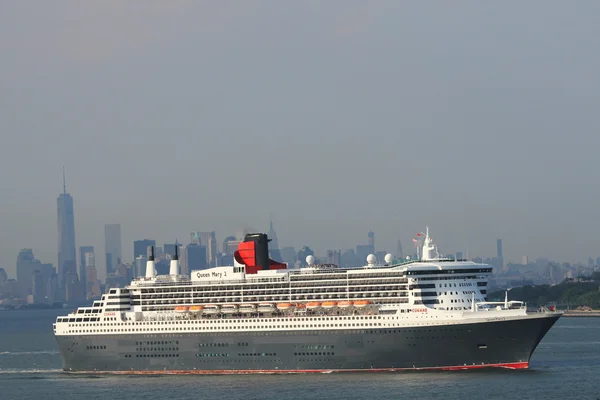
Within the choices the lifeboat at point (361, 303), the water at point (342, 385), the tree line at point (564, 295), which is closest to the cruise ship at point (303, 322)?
the lifeboat at point (361, 303)

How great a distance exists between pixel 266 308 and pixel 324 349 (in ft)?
15.6

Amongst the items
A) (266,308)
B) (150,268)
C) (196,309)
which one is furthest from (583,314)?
(196,309)

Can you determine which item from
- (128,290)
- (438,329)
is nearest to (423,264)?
(438,329)

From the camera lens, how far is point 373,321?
61094 millimetres

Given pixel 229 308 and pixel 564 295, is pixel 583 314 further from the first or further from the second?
pixel 229 308

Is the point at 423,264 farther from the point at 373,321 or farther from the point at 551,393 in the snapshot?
the point at 551,393

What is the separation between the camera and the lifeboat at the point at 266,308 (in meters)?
64.7

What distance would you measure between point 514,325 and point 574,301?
107989 mm

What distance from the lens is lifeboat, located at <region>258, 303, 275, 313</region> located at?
6469 centimetres

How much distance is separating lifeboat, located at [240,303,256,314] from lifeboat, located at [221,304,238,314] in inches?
16.5

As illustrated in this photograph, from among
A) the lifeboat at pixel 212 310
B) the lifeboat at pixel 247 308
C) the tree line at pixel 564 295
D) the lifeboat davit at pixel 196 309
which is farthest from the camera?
the tree line at pixel 564 295

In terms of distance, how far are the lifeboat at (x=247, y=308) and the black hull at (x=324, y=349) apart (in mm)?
1599

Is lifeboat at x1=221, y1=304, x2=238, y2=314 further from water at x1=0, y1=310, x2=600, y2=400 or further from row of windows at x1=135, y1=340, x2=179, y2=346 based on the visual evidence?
water at x1=0, y1=310, x2=600, y2=400

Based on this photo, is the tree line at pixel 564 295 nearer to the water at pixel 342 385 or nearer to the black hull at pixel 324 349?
the water at pixel 342 385
